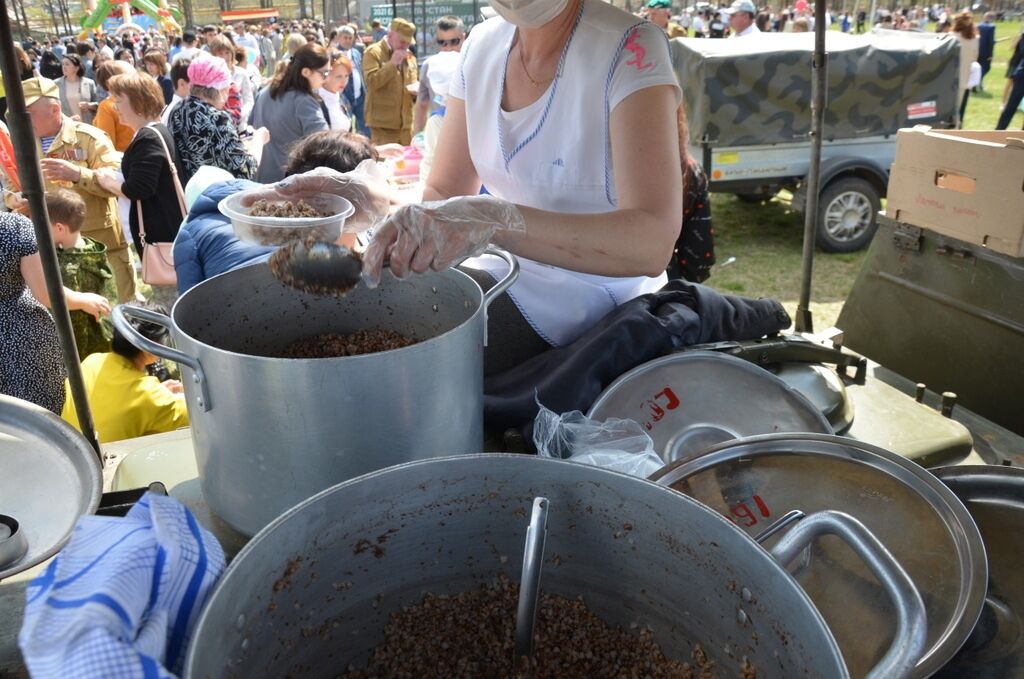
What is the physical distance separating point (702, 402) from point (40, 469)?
1112 millimetres

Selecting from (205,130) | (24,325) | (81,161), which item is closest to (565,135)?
(24,325)

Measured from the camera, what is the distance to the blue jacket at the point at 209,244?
96.7 inches

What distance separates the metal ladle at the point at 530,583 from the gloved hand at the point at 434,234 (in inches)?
22.8

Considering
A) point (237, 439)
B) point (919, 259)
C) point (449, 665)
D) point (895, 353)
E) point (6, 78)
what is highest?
point (6, 78)

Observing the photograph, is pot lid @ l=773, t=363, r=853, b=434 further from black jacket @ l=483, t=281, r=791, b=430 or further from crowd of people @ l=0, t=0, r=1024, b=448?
crowd of people @ l=0, t=0, r=1024, b=448

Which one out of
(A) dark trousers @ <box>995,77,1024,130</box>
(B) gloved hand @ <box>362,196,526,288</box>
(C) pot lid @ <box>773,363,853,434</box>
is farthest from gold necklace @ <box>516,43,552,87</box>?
(A) dark trousers @ <box>995,77,1024,130</box>

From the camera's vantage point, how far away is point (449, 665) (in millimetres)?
868

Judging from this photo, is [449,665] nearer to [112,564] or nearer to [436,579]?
[436,579]

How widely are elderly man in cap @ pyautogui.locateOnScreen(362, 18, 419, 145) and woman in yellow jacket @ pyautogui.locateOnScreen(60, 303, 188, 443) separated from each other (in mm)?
5126

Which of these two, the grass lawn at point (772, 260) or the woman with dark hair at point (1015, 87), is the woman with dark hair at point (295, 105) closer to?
the grass lawn at point (772, 260)

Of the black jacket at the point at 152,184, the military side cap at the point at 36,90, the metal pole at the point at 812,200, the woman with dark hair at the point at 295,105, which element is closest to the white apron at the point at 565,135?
the metal pole at the point at 812,200

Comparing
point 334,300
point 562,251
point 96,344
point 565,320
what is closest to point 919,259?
point 565,320

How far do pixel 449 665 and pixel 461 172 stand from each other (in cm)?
136

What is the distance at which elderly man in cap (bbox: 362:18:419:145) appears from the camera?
7.32 m
